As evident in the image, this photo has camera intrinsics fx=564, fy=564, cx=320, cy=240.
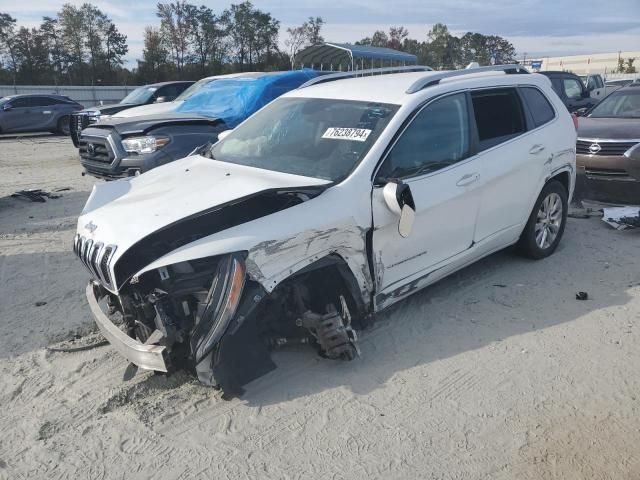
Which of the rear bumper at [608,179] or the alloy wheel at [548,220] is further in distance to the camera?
the rear bumper at [608,179]

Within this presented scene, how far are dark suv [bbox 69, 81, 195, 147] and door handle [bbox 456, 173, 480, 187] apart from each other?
9475 millimetres

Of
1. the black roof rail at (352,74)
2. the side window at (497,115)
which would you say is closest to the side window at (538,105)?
the side window at (497,115)

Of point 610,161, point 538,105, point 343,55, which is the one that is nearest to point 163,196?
point 538,105

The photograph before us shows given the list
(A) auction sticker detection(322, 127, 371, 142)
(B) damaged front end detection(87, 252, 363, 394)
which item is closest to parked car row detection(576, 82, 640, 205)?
(A) auction sticker detection(322, 127, 371, 142)

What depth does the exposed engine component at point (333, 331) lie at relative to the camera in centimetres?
346

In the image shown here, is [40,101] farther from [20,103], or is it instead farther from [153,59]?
[153,59]

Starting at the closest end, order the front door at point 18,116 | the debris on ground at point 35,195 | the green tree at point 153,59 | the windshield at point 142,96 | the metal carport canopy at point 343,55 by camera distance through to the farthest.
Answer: the debris on ground at point 35,195 → the windshield at point 142,96 → the metal carport canopy at point 343,55 → the front door at point 18,116 → the green tree at point 153,59

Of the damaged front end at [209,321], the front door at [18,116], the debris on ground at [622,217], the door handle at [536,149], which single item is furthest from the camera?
the front door at [18,116]

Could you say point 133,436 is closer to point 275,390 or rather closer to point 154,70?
point 275,390

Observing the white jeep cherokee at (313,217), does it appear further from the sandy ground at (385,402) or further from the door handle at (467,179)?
the sandy ground at (385,402)

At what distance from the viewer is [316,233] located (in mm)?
3439

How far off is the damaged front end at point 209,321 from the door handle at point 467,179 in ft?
4.77

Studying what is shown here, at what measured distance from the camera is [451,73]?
4.75 meters

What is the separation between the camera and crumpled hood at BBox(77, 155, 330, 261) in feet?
10.8
